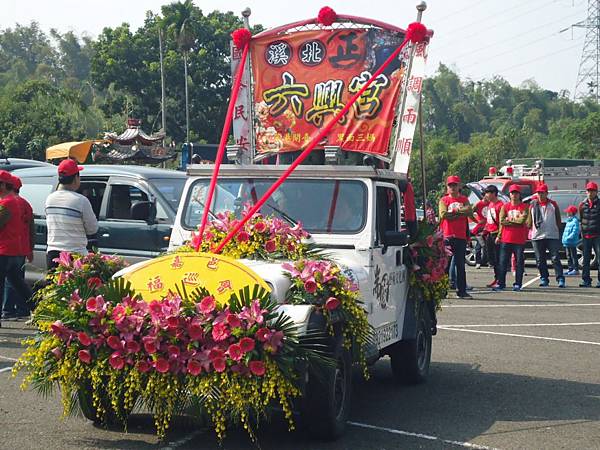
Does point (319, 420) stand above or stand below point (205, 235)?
below

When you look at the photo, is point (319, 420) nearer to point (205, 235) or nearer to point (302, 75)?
point (205, 235)

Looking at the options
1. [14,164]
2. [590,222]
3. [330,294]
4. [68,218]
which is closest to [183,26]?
[14,164]

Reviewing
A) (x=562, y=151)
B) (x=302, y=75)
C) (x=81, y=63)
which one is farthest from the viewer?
(x=81, y=63)

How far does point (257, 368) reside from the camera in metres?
6.41

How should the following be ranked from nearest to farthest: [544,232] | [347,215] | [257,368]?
[257,368], [347,215], [544,232]

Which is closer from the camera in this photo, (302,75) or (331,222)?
(331,222)

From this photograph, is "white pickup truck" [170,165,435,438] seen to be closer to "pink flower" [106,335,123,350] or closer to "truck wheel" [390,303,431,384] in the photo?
"truck wheel" [390,303,431,384]

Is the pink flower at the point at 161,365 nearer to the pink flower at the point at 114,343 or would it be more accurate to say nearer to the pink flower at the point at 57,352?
the pink flower at the point at 114,343

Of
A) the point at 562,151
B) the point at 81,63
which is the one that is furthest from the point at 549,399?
the point at 81,63

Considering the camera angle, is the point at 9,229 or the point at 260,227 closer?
the point at 260,227

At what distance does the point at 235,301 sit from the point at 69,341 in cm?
110

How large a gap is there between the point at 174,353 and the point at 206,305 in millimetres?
353

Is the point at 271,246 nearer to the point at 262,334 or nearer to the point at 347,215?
the point at 347,215

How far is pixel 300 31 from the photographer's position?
9.84 meters
